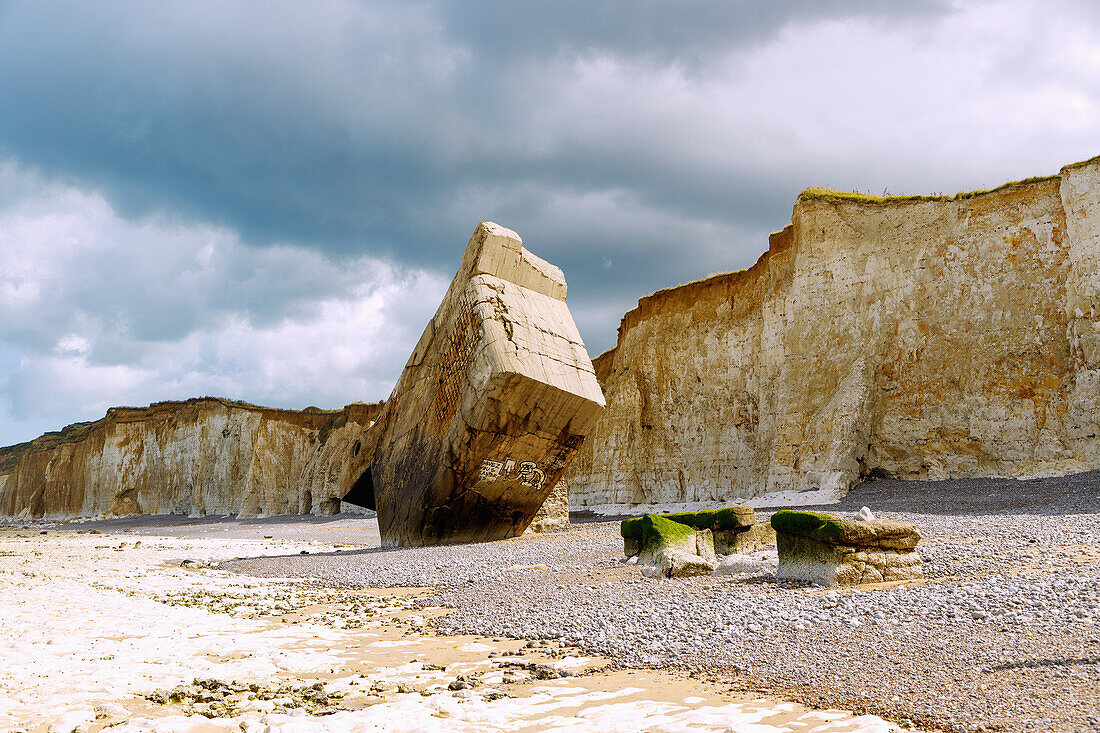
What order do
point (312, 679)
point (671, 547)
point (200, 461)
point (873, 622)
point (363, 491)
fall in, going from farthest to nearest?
point (200, 461) < point (363, 491) < point (671, 547) < point (873, 622) < point (312, 679)

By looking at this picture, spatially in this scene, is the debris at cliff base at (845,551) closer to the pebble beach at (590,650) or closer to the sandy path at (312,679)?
the pebble beach at (590,650)

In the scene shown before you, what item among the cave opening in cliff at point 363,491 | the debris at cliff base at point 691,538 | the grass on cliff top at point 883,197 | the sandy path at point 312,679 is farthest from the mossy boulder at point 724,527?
the grass on cliff top at point 883,197

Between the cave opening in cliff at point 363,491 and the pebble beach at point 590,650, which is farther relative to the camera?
the cave opening in cliff at point 363,491

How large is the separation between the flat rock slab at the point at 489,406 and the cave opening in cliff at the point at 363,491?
4.82ft

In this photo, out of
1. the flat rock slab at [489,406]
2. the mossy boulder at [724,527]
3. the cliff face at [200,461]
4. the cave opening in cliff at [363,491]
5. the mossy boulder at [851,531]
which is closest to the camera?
the mossy boulder at [851,531]

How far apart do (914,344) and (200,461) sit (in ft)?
139

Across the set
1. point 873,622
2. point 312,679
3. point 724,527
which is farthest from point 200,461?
point 873,622

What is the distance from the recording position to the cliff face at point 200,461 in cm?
4228

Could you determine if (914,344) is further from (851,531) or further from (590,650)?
(590,650)

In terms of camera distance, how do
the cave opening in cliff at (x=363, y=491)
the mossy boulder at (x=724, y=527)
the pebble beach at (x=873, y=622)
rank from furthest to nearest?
the cave opening in cliff at (x=363, y=491)
the mossy boulder at (x=724, y=527)
the pebble beach at (x=873, y=622)

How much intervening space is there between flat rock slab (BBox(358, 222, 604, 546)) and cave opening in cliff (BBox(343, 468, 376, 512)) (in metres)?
1.47

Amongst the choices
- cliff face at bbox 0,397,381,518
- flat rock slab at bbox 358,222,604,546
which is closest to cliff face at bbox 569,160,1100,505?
flat rock slab at bbox 358,222,604,546

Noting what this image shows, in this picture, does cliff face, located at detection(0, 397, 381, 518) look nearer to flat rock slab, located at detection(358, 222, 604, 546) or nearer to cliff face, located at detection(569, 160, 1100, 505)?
cliff face, located at detection(569, 160, 1100, 505)

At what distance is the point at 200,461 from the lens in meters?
46.7
